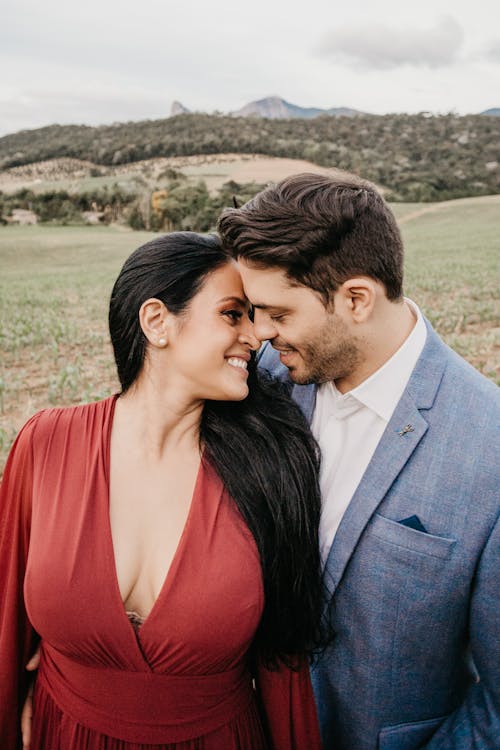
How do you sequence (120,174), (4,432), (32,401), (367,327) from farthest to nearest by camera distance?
1. (120,174)
2. (32,401)
3. (4,432)
4. (367,327)

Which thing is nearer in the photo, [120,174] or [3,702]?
[3,702]

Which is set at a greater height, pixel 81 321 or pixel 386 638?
pixel 386 638

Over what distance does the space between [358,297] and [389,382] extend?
352 millimetres

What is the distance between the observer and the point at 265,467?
2447 mm

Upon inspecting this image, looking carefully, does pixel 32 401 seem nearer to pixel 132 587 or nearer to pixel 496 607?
pixel 132 587

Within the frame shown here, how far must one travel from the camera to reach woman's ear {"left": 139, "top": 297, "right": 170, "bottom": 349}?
2.37 metres

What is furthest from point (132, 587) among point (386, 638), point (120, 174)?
point (120, 174)

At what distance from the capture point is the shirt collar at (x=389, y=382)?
232 centimetres

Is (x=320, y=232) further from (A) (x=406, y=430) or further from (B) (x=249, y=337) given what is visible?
(A) (x=406, y=430)

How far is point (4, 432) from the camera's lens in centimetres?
733

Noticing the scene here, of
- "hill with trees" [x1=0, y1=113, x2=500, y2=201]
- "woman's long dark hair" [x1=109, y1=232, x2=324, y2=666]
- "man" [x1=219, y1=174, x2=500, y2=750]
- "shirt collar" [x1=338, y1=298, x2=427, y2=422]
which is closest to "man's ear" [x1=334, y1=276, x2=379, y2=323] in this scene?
"man" [x1=219, y1=174, x2=500, y2=750]

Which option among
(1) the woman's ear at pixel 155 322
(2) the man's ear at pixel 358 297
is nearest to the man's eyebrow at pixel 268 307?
(2) the man's ear at pixel 358 297

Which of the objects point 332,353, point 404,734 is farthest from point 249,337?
point 404,734

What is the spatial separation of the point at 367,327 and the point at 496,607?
1085 millimetres
